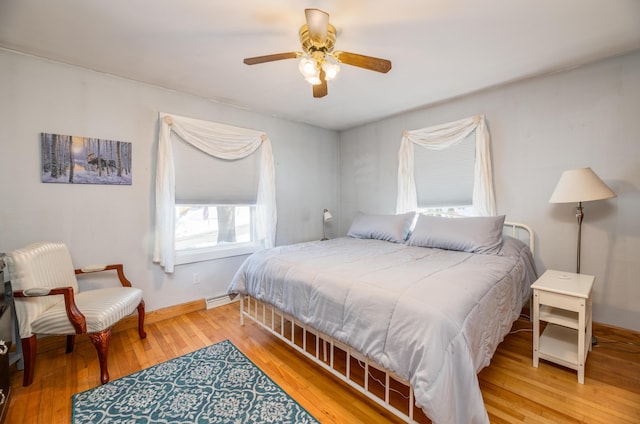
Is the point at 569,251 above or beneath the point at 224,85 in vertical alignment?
beneath

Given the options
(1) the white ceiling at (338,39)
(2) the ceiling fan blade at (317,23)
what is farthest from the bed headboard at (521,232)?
(2) the ceiling fan blade at (317,23)

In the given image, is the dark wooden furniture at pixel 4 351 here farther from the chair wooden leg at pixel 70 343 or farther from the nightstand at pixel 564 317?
the nightstand at pixel 564 317

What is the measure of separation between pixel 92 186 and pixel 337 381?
8.88 feet

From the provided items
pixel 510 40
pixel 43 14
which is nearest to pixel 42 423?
pixel 43 14

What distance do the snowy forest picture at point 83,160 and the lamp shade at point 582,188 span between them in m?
3.96

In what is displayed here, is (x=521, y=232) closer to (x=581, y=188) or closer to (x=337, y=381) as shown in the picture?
(x=581, y=188)

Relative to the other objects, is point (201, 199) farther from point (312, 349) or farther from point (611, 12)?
point (611, 12)

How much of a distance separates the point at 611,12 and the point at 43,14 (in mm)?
3721

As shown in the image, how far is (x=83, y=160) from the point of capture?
94.7 inches

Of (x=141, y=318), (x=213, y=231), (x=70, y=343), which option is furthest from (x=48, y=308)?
(x=213, y=231)

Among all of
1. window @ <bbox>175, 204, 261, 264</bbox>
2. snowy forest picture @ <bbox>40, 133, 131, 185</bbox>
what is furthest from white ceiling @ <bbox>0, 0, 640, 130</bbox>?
window @ <bbox>175, 204, 261, 264</bbox>

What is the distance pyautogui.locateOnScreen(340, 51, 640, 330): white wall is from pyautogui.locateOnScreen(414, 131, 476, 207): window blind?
0.27 meters

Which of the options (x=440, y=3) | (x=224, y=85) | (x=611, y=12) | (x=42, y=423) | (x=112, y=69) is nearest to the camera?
(x=42, y=423)

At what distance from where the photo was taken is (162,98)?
284cm
